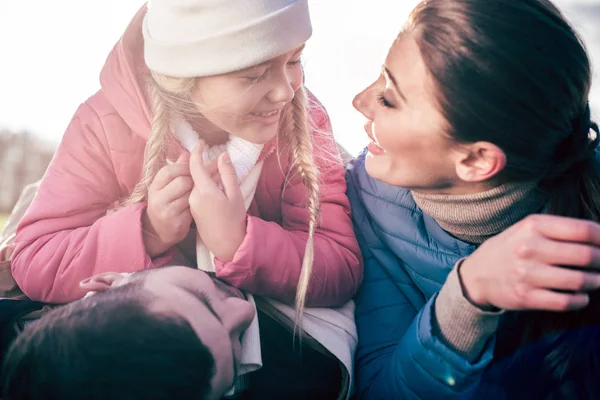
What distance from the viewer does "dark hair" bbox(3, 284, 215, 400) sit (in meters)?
0.54

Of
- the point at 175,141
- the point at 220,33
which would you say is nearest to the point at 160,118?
the point at 175,141

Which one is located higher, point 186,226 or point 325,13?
point 325,13

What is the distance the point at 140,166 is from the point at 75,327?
26cm

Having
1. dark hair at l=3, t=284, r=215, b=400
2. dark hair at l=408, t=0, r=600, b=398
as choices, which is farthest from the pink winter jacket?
dark hair at l=408, t=0, r=600, b=398

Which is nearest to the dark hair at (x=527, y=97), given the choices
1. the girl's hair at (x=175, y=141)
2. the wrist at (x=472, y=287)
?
the wrist at (x=472, y=287)

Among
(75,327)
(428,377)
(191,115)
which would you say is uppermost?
(191,115)

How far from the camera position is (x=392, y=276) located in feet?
2.66

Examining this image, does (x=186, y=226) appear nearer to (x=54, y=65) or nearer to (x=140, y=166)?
(x=140, y=166)

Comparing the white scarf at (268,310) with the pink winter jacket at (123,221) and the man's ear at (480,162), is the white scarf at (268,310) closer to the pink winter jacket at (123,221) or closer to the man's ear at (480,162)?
the pink winter jacket at (123,221)

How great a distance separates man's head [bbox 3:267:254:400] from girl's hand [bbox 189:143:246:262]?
0.11 metres

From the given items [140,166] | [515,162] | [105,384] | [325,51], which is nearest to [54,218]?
[140,166]

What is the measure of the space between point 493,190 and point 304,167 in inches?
10.1

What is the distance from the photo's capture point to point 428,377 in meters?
0.61

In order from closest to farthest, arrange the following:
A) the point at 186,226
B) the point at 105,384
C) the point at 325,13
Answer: the point at 105,384 < the point at 186,226 < the point at 325,13
